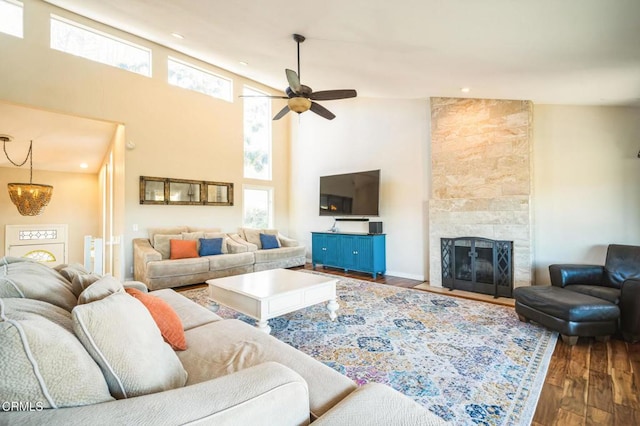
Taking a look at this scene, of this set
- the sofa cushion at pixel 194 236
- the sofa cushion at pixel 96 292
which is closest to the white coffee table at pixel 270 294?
the sofa cushion at pixel 96 292

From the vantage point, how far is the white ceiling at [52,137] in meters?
4.58

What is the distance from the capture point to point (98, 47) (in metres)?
5.05

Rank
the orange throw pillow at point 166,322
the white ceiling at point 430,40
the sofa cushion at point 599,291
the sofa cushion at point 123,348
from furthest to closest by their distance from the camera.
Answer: the sofa cushion at point 599,291 < the white ceiling at point 430,40 < the orange throw pillow at point 166,322 < the sofa cushion at point 123,348

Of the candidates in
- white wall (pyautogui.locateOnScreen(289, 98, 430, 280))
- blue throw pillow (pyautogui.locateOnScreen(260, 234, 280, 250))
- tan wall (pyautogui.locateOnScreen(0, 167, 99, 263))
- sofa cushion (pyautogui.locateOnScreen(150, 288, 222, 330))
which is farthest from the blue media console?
tan wall (pyautogui.locateOnScreen(0, 167, 99, 263))

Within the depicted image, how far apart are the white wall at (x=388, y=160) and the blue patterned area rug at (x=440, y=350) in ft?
5.41

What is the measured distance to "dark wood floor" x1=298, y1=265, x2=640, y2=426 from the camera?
1.71 metres

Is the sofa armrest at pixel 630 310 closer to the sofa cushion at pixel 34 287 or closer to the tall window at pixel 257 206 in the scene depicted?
the sofa cushion at pixel 34 287

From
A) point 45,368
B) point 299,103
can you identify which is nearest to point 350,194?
point 299,103

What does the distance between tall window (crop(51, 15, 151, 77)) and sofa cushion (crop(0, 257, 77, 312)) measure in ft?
16.2

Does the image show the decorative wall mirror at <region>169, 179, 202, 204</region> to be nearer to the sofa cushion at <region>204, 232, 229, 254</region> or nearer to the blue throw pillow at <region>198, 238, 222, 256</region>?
the sofa cushion at <region>204, 232, 229, 254</region>

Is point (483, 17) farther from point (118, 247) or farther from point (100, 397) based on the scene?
point (118, 247)

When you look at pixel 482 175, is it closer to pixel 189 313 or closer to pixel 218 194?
pixel 189 313

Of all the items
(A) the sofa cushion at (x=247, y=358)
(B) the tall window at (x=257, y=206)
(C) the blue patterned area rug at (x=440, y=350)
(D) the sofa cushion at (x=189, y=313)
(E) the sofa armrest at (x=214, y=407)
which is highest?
(B) the tall window at (x=257, y=206)

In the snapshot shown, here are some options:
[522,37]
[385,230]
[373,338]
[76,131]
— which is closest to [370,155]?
[385,230]
